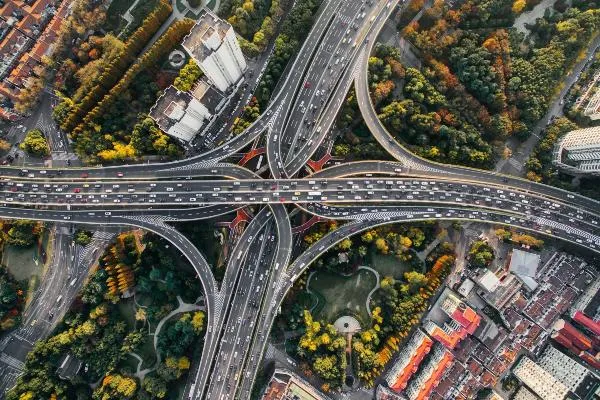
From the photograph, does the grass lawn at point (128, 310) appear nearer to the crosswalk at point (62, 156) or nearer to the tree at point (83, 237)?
Answer: the tree at point (83, 237)

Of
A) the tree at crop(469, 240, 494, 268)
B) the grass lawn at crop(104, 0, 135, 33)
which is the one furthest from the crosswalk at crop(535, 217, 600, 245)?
the grass lawn at crop(104, 0, 135, 33)

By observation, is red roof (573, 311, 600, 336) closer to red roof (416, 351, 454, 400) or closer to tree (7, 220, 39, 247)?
red roof (416, 351, 454, 400)

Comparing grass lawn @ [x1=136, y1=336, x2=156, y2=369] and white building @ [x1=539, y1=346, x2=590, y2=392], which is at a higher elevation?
white building @ [x1=539, y1=346, x2=590, y2=392]

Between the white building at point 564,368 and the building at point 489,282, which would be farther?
the building at point 489,282

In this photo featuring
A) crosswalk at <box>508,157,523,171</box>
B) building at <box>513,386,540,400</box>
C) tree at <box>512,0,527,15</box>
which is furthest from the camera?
crosswalk at <box>508,157,523,171</box>

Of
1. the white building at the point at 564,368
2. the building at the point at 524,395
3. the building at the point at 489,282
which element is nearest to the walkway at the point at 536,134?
the building at the point at 489,282

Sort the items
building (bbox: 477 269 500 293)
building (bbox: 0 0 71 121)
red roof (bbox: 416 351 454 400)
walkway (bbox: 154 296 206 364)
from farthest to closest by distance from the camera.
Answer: walkway (bbox: 154 296 206 364) < building (bbox: 0 0 71 121) < building (bbox: 477 269 500 293) < red roof (bbox: 416 351 454 400)

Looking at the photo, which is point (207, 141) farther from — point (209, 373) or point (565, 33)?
point (565, 33)
